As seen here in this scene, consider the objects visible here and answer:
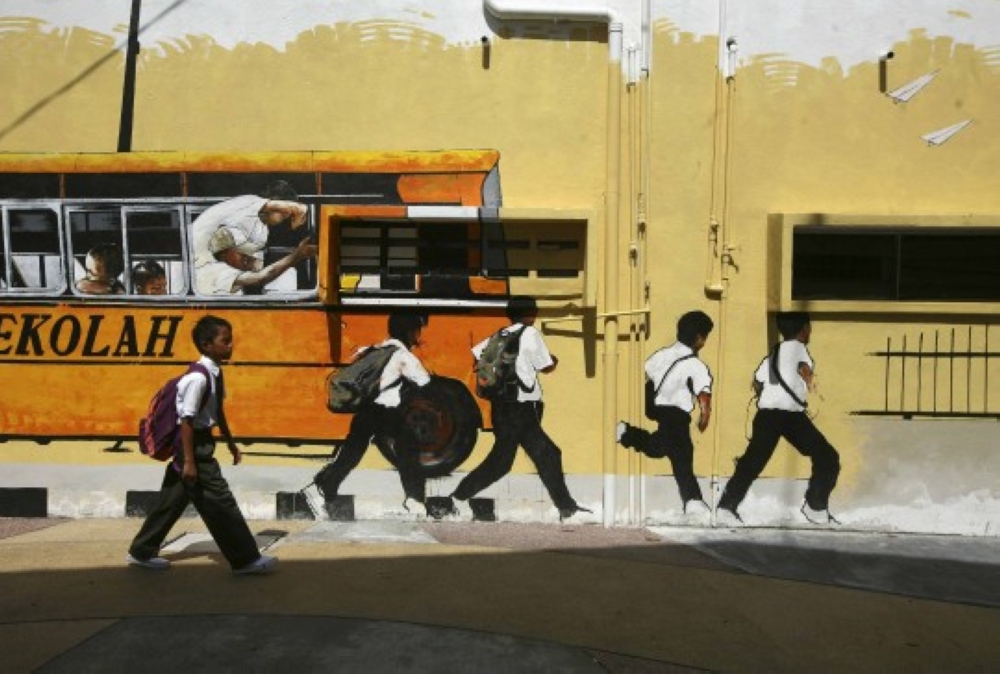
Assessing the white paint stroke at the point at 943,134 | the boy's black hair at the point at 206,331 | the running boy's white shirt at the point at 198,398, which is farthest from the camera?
the white paint stroke at the point at 943,134

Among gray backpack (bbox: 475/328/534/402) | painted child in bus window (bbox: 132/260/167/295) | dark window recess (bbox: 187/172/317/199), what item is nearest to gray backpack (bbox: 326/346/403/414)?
Result: gray backpack (bbox: 475/328/534/402)

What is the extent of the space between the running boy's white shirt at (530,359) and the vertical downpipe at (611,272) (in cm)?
52

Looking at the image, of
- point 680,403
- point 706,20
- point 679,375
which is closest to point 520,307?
point 679,375

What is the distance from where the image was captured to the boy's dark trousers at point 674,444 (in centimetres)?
709

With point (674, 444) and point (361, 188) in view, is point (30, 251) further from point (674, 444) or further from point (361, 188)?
point (674, 444)

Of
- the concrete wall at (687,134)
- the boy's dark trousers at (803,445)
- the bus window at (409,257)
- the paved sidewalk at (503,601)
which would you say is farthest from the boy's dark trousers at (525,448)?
the boy's dark trousers at (803,445)

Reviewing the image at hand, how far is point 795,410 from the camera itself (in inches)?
278

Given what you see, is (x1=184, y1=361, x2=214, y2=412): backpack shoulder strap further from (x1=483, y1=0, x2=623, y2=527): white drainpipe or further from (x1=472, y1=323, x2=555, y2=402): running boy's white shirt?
(x1=483, y1=0, x2=623, y2=527): white drainpipe

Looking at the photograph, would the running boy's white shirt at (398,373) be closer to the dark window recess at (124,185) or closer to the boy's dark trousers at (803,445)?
the dark window recess at (124,185)

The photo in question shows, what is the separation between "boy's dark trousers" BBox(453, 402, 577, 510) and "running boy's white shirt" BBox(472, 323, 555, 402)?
0.43 feet

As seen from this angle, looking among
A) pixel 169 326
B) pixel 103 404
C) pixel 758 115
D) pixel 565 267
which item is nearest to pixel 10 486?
pixel 103 404

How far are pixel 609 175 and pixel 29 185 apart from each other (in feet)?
15.5

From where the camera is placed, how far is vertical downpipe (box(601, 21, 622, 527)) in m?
6.95

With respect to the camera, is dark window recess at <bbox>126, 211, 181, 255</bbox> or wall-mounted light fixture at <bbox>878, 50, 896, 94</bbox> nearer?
wall-mounted light fixture at <bbox>878, 50, 896, 94</bbox>
